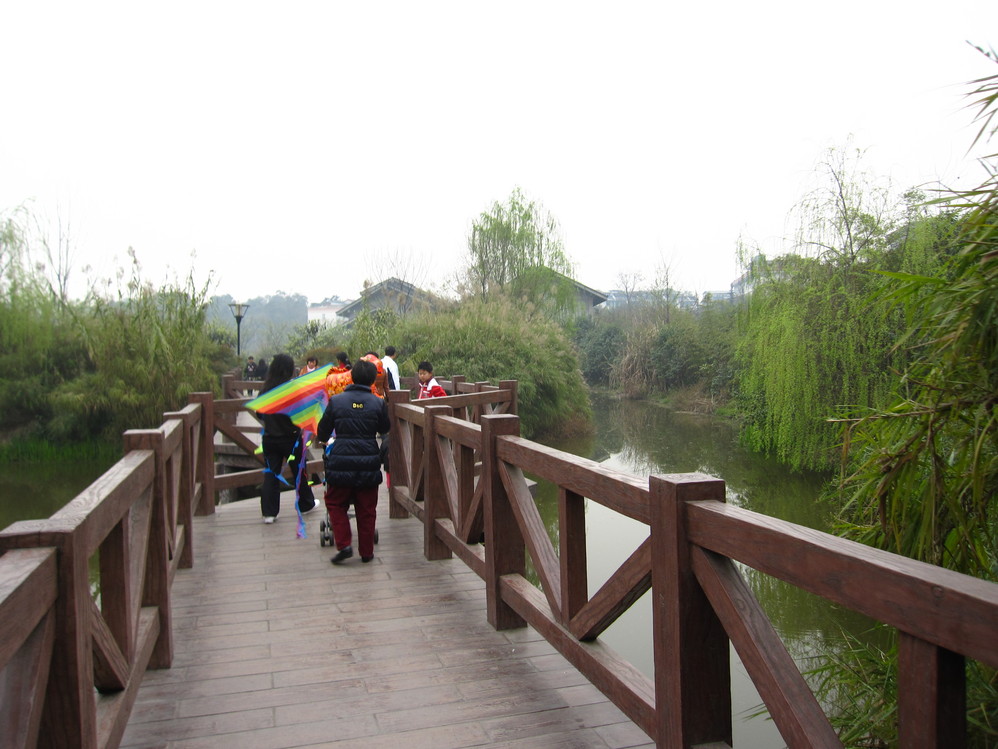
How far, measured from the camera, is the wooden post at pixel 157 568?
361 centimetres

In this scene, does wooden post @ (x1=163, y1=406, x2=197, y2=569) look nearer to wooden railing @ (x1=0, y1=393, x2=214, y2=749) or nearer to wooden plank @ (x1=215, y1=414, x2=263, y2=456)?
wooden plank @ (x1=215, y1=414, x2=263, y2=456)

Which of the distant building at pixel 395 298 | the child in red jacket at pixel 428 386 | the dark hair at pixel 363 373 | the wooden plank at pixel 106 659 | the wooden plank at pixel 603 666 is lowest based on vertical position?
the wooden plank at pixel 603 666

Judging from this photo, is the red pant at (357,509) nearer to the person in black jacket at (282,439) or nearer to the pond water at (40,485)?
the person in black jacket at (282,439)

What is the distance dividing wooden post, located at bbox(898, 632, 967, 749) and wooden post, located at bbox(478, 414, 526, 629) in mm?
2510

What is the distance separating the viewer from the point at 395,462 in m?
6.84

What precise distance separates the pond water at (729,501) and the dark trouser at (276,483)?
2.57 metres

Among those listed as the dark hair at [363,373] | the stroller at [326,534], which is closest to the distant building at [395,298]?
the stroller at [326,534]

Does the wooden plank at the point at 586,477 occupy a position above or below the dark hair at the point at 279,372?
below

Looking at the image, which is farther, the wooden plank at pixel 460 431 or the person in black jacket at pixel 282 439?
the person in black jacket at pixel 282 439

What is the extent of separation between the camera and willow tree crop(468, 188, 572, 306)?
3388 centimetres

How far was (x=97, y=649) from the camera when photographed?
2.55 metres

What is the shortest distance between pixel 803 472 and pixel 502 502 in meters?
11.2

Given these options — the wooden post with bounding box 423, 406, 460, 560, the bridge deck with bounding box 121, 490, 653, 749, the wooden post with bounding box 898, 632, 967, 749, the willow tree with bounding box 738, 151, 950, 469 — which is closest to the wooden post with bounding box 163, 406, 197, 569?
the bridge deck with bounding box 121, 490, 653, 749

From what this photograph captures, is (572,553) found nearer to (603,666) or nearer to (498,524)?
(603,666)
